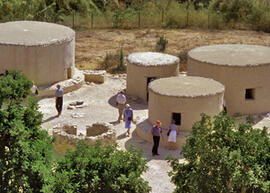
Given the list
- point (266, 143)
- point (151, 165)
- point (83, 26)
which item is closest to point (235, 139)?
point (266, 143)

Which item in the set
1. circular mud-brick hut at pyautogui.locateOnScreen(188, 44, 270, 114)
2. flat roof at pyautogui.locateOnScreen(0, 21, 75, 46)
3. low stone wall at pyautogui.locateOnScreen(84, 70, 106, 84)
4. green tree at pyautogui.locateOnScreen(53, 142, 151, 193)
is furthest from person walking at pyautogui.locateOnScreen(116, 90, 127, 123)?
green tree at pyautogui.locateOnScreen(53, 142, 151, 193)

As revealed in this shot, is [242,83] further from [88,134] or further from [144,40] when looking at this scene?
[144,40]

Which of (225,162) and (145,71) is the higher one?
(225,162)

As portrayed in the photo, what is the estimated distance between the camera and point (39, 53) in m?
22.6

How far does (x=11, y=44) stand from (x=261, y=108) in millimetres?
10405

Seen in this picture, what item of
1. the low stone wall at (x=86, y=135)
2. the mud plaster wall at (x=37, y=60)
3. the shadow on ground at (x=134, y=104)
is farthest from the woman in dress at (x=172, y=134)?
the mud plaster wall at (x=37, y=60)

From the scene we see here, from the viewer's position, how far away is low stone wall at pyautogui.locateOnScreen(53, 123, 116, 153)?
17.7m

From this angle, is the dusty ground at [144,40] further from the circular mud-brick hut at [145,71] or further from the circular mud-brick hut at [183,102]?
the circular mud-brick hut at [183,102]

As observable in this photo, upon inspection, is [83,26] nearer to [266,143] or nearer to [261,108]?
[261,108]

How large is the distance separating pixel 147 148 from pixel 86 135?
Result: 2.23 metres

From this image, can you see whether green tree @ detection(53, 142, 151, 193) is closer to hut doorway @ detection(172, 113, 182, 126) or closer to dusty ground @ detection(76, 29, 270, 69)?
hut doorway @ detection(172, 113, 182, 126)

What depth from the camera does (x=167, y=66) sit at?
74.6 ft

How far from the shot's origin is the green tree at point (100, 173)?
11.8 m

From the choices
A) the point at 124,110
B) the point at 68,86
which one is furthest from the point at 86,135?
the point at 68,86
